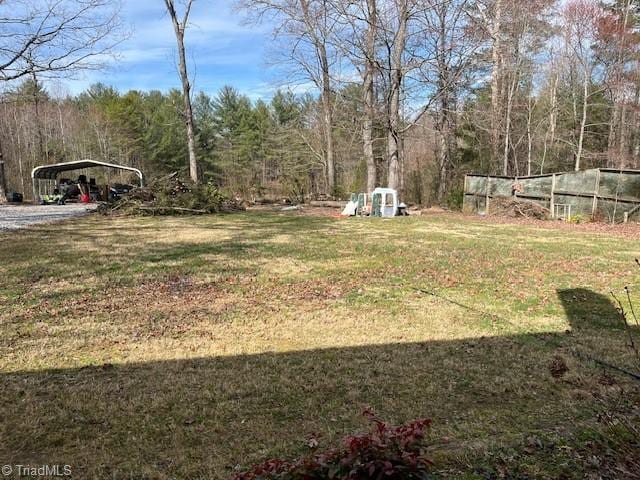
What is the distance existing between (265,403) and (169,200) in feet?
47.3

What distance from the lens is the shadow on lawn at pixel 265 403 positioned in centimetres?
236

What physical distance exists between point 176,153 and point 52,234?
34.9 m

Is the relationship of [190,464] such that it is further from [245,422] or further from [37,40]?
[37,40]

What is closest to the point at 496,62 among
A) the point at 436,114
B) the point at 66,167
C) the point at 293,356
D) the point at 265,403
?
the point at 436,114

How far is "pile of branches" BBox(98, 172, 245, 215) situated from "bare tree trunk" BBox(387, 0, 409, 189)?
23.5 feet

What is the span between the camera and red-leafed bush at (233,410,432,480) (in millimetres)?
1396

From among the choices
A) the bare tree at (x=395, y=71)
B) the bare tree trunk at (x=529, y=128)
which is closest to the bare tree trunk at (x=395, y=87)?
the bare tree at (x=395, y=71)

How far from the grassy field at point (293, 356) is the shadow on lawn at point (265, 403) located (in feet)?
0.04

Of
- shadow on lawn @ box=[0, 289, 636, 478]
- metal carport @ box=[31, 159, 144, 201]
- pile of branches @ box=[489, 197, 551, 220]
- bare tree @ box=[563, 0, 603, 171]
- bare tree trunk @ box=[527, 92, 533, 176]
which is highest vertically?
bare tree @ box=[563, 0, 603, 171]

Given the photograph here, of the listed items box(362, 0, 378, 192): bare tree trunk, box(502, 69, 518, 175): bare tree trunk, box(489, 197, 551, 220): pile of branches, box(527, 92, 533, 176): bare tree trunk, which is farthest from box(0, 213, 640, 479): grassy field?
box(527, 92, 533, 176): bare tree trunk

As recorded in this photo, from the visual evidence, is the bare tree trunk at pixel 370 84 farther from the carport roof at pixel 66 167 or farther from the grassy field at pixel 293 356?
the grassy field at pixel 293 356

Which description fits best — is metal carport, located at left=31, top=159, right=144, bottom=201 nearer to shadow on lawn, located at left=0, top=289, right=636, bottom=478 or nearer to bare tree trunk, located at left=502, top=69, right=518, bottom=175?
bare tree trunk, located at left=502, top=69, right=518, bottom=175

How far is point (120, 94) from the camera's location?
155ft

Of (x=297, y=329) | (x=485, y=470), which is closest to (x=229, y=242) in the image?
(x=297, y=329)
